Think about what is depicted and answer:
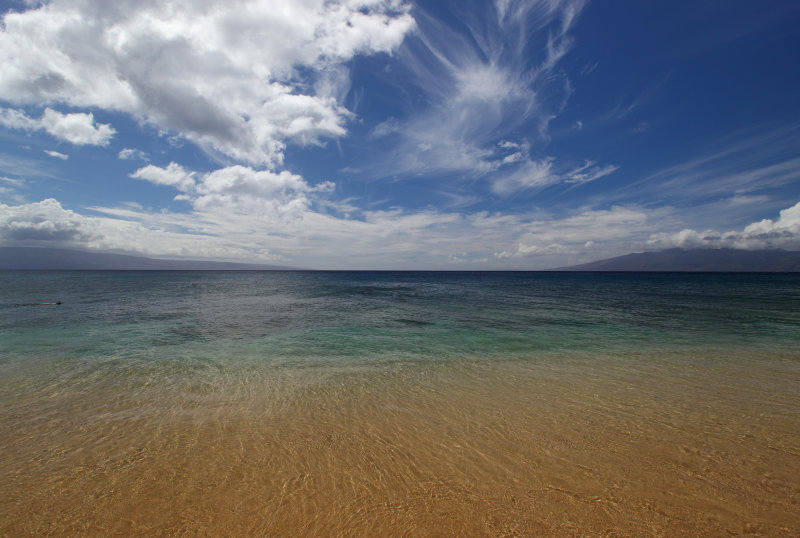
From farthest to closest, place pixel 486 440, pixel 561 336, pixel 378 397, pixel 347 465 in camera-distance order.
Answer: pixel 561 336, pixel 378 397, pixel 486 440, pixel 347 465

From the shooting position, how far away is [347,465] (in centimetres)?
535

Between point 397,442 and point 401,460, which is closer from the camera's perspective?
point 401,460

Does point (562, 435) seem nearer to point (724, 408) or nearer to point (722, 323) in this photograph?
point (724, 408)

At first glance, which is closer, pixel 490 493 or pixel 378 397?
pixel 490 493

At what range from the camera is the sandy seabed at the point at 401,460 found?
411cm

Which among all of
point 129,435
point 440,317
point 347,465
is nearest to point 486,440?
point 347,465

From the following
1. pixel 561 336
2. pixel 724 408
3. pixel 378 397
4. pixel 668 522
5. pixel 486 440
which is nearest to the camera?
pixel 668 522

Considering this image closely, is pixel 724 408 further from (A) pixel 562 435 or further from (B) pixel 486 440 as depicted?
(B) pixel 486 440

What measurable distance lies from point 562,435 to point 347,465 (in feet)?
13.9

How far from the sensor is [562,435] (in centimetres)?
629

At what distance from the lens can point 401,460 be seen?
5500mm

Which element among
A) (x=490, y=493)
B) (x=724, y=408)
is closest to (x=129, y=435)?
(x=490, y=493)

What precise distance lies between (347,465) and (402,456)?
0.97 meters

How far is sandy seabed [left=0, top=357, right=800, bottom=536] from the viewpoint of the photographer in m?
4.11
